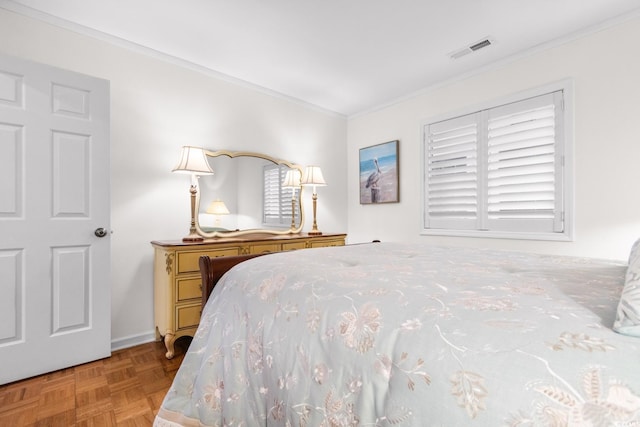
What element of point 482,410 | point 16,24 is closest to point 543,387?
point 482,410

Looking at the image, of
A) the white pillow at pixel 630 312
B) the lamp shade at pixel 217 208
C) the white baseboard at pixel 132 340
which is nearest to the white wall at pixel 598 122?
the white pillow at pixel 630 312

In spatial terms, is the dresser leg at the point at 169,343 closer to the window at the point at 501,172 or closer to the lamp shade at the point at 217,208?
the lamp shade at the point at 217,208

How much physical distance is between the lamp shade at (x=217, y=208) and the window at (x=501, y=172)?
7.09ft

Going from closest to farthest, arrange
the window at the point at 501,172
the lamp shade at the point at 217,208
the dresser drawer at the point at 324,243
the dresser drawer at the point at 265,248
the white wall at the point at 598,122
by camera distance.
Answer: the white wall at the point at 598,122, the window at the point at 501,172, the dresser drawer at the point at 265,248, the lamp shade at the point at 217,208, the dresser drawer at the point at 324,243

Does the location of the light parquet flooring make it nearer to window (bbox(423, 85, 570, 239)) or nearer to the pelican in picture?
the pelican in picture

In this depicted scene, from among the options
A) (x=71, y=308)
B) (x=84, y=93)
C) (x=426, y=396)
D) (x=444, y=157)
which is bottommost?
(x=71, y=308)

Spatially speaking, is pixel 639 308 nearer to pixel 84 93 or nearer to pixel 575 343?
pixel 575 343

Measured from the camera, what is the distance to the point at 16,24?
6.95 ft

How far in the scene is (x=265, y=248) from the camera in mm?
2879

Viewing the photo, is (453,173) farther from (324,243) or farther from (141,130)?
(141,130)

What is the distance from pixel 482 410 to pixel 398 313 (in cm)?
28

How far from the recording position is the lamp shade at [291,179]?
11.6 feet

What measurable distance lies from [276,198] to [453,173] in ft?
6.26

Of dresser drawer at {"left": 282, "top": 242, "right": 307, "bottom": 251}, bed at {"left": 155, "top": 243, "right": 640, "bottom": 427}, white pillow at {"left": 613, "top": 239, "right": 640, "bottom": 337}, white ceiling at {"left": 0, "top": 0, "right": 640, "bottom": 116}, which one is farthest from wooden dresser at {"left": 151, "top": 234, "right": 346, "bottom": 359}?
white pillow at {"left": 613, "top": 239, "right": 640, "bottom": 337}
